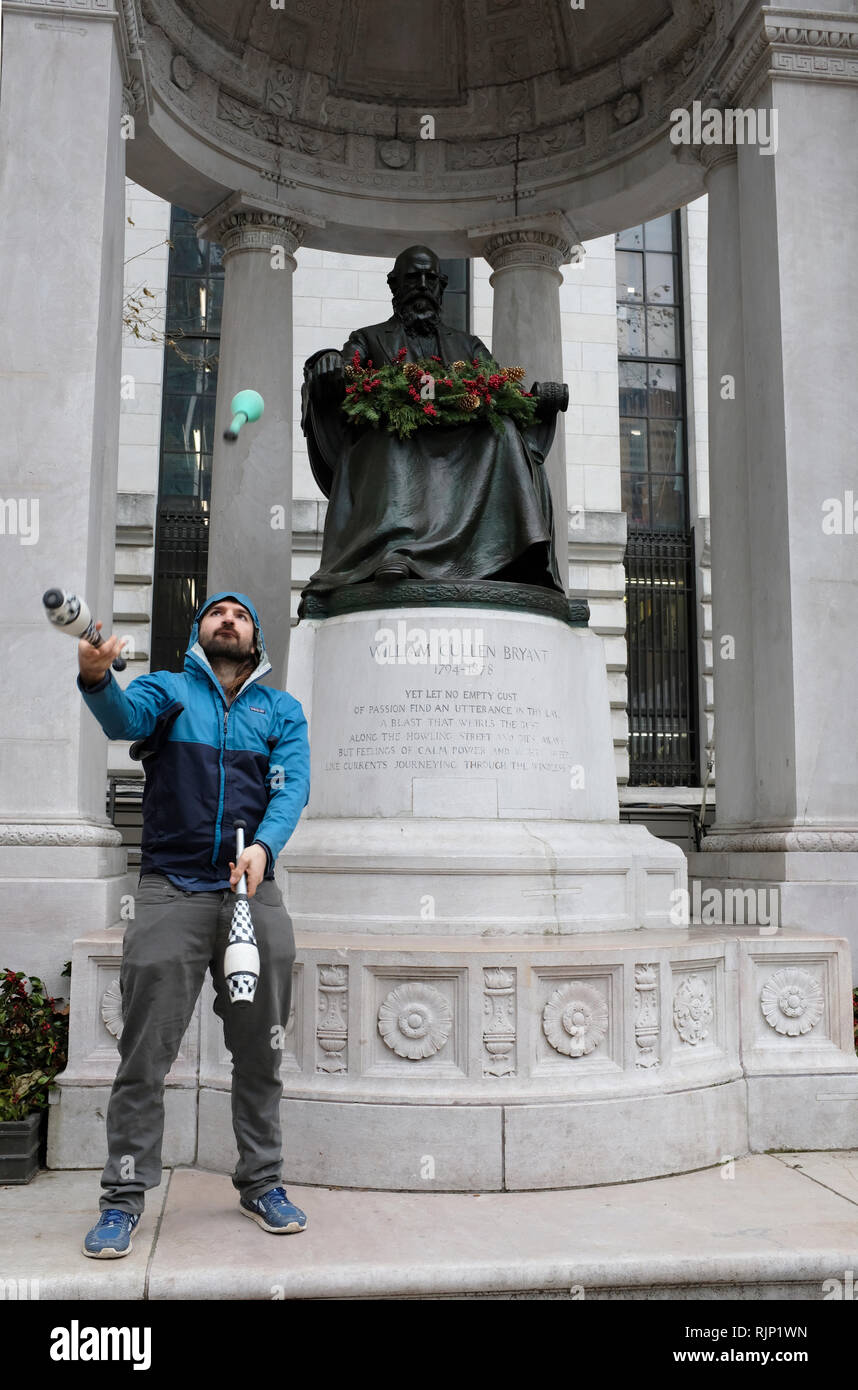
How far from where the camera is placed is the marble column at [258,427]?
13914mm

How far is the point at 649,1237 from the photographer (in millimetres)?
5520

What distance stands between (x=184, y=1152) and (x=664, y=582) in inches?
673

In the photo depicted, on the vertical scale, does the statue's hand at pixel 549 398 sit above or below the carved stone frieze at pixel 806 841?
above

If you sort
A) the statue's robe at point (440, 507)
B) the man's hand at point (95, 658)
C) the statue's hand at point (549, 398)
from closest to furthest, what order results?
the man's hand at point (95, 658) < the statue's robe at point (440, 507) < the statue's hand at point (549, 398)

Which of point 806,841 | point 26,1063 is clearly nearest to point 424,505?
point 806,841

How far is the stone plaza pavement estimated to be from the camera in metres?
4.91

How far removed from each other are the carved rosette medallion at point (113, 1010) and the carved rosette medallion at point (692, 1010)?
329 cm

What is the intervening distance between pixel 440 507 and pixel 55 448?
122 inches

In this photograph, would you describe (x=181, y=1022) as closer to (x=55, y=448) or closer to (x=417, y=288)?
(x=55, y=448)

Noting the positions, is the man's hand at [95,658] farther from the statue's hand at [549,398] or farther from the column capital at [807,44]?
the column capital at [807,44]

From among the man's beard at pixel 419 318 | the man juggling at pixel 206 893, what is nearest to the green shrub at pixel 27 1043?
the man juggling at pixel 206 893

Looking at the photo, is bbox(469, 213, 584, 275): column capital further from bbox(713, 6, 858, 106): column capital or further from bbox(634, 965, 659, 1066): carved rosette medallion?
bbox(634, 965, 659, 1066): carved rosette medallion

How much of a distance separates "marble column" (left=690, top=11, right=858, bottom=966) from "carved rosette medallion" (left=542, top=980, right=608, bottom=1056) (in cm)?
329
